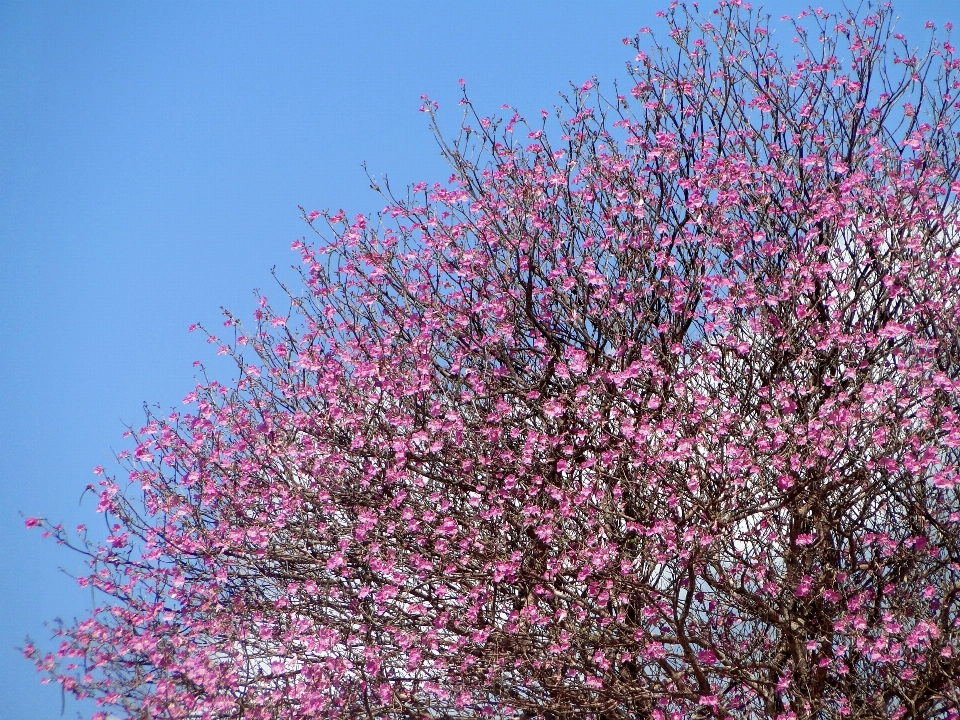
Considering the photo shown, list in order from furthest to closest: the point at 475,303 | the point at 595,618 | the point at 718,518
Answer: the point at 475,303
the point at 595,618
the point at 718,518

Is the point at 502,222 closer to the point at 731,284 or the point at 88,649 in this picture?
the point at 731,284

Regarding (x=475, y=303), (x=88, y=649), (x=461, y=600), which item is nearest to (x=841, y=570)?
(x=461, y=600)

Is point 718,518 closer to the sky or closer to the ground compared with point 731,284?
closer to the ground

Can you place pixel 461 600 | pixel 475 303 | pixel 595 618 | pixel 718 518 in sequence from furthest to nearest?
pixel 475 303
pixel 461 600
pixel 595 618
pixel 718 518

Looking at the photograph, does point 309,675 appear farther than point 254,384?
No

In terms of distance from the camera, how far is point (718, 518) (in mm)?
7902

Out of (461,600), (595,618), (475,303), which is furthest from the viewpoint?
(475,303)

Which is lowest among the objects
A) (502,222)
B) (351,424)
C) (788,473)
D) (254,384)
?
(788,473)

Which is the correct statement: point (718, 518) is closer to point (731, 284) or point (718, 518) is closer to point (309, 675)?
point (731, 284)

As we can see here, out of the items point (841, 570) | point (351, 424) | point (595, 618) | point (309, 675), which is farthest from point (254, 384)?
point (841, 570)

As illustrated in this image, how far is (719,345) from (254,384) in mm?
4674

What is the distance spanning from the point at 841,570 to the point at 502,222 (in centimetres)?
451

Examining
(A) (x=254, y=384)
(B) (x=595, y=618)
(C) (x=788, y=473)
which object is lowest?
(B) (x=595, y=618)

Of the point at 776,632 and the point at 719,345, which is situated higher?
the point at 719,345
